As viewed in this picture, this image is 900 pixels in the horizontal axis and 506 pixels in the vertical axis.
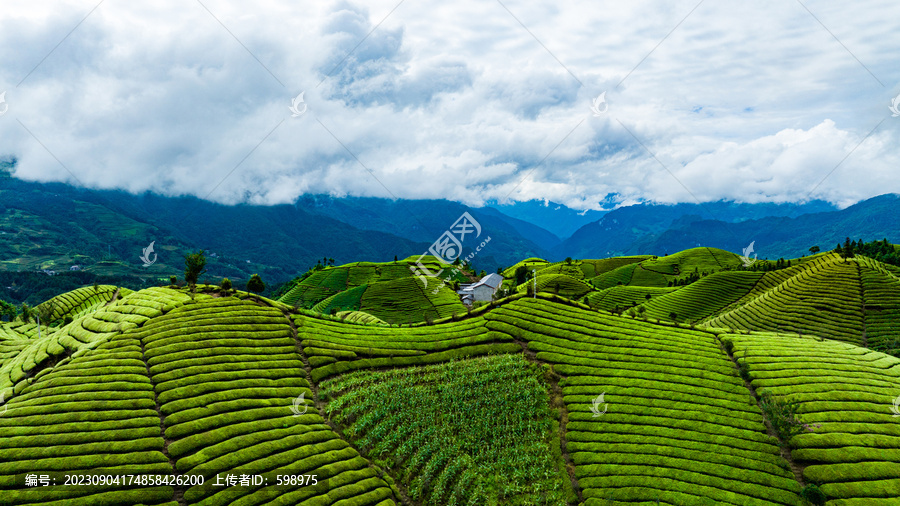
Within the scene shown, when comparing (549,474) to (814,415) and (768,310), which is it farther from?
(768,310)

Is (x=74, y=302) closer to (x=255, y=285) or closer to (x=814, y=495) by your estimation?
(x=255, y=285)

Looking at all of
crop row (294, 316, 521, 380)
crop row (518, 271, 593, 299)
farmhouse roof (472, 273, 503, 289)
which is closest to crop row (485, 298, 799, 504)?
crop row (294, 316, 521, 380)

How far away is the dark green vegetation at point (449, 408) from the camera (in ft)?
141

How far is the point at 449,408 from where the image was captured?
5603cm

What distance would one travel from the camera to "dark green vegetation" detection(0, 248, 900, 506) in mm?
42969

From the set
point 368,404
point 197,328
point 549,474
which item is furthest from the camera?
point 197,328

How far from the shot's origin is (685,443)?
165 ft

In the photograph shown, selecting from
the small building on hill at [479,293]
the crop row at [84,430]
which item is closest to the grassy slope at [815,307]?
the small building on hill at [479,293]

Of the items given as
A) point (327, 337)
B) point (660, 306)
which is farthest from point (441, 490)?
point (660, 306)

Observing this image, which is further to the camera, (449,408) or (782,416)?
(449,408)

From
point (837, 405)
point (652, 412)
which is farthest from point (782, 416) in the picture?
point (652, 412)

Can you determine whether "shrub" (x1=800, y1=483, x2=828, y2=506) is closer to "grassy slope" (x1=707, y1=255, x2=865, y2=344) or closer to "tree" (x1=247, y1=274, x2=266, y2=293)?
"grassy slope" (x1=707, y1=255, x2=865, y2=344)

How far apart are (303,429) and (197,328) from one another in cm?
2410

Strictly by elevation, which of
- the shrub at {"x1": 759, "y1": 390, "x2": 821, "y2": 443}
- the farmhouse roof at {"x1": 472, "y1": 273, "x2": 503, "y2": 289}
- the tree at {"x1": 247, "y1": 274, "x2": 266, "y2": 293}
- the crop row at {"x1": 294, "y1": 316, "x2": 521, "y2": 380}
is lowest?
the shrub at {"x1": 759, "y1": 390, "x2": 821, "y2": 443}
